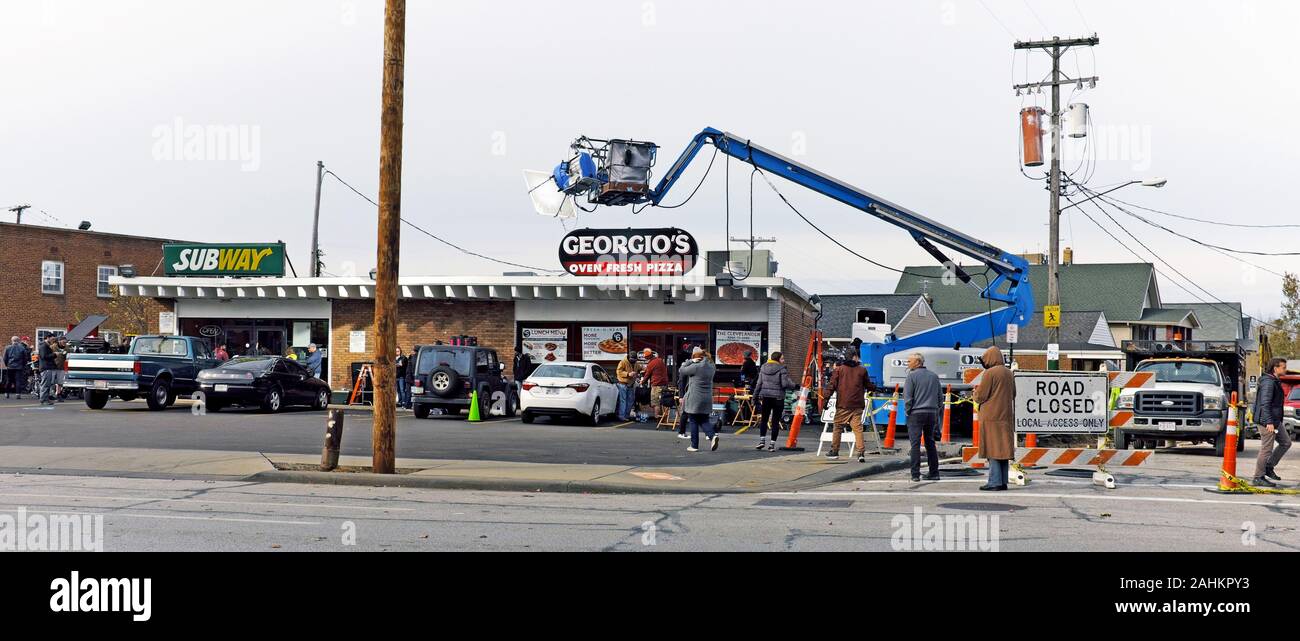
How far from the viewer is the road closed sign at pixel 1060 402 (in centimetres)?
1552

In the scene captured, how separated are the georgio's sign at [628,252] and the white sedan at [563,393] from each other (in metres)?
6.23

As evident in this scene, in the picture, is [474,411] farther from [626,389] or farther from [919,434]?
[919,434]

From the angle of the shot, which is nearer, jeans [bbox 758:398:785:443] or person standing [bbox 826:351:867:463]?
person standing [bbox 826:351:867:463]

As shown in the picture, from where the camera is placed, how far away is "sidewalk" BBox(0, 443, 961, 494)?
1383 centimetres

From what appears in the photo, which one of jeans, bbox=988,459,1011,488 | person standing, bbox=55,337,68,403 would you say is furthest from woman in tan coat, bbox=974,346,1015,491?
person standing, bbox=55,337,68,403

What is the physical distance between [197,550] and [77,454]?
9612mm

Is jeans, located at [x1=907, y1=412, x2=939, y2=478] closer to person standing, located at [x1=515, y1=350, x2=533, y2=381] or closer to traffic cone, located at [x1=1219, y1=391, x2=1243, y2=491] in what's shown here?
traffic cone, located at [x1=1219, y1=391, x2=1243, y2=491]

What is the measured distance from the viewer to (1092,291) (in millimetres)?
57625

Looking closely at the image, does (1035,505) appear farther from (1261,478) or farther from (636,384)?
(636,384)

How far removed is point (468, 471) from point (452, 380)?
36.8 feet

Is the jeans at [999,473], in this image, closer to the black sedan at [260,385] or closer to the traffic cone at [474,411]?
the traffic cone at [474,411]

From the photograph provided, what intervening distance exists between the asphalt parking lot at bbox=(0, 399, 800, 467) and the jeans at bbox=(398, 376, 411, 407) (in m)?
3.51

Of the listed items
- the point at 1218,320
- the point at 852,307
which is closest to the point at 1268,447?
the point at 852,307
